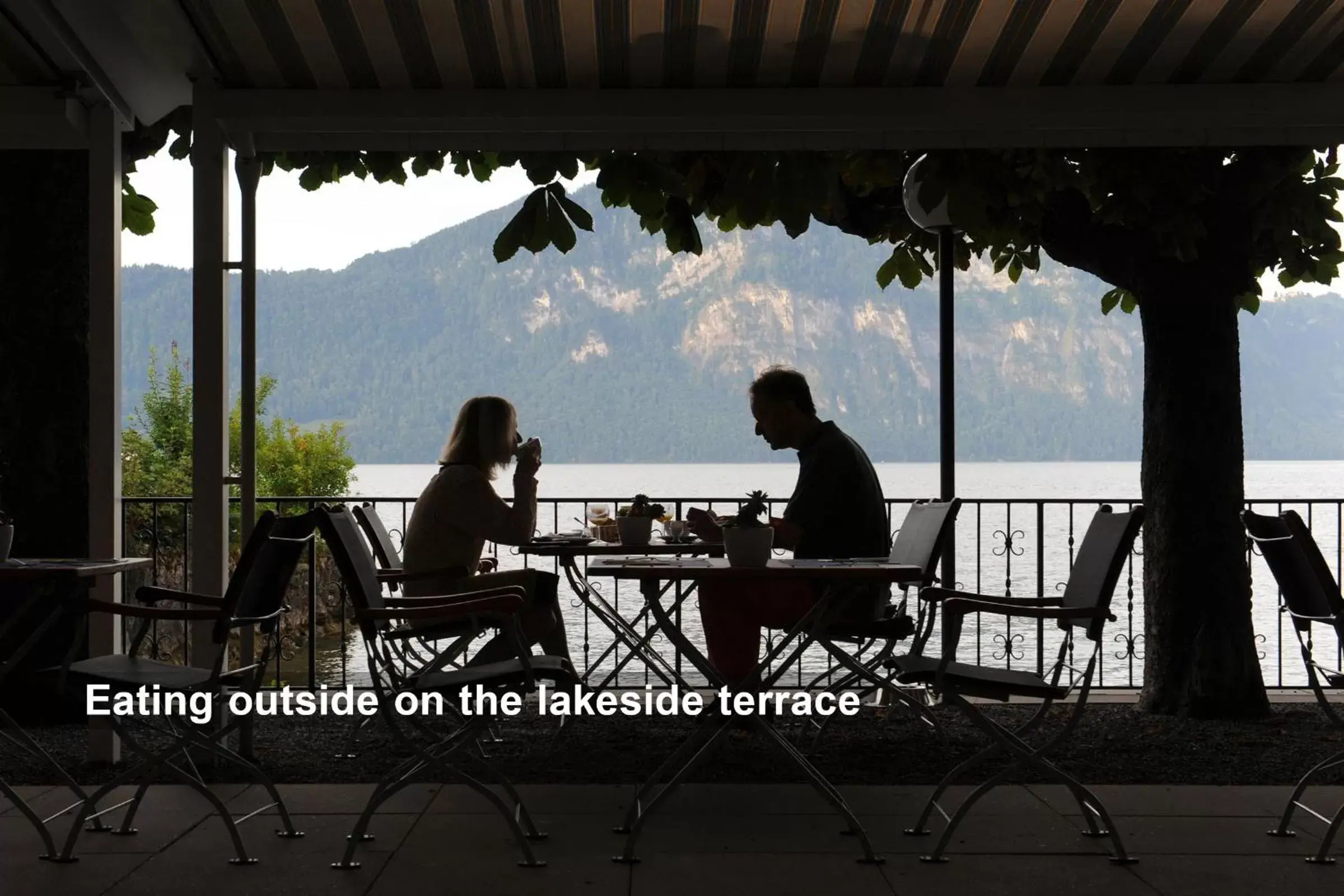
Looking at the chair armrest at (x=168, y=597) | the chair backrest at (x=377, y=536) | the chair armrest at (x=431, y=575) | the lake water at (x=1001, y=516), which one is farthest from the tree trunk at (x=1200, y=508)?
the chair armrest at (x=168, y=597)

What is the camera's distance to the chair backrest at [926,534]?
4.44 metres

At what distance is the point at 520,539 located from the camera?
4.82m

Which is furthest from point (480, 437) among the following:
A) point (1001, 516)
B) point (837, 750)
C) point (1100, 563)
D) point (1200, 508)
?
point (1001, 516)

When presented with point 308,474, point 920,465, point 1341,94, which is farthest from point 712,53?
point 920,465

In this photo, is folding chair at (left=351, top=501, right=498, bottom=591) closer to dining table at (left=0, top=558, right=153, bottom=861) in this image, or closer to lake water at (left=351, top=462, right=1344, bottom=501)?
dining table at (left=0, top=558, right=153, bottom=861)

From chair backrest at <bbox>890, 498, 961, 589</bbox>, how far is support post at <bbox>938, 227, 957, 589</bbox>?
1.13m

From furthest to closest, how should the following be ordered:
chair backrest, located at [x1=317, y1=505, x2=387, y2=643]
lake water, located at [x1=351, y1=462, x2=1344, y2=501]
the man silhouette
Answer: lake water, located at [x1=351, y1=462, x2=1344, y2=501], the man silhouette, chair backrest, located at [x1=317, y1=505, x2=387, y2=643]

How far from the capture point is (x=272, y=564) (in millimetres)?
3713

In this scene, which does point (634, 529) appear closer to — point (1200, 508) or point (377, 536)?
point (377, 536)

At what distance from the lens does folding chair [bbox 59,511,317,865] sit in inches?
134

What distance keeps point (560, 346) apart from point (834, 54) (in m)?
66.9

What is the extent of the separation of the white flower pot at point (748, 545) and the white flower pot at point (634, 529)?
5.10 ft

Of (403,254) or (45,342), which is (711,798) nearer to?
(45,342)

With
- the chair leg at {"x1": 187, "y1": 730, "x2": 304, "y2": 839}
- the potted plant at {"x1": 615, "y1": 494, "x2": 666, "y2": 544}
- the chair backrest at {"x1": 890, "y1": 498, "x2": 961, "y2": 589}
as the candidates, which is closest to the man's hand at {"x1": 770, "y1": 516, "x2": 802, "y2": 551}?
the chair backrest at {"x1": 890, "y1": 498, "x2": 961, "y2": 589}
